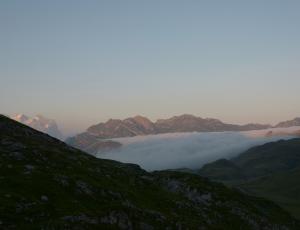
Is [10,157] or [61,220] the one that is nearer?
[61,220]

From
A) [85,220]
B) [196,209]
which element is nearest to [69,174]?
[85,220]

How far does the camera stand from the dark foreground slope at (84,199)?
153 feet

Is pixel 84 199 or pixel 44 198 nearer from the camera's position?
pixel 44 198

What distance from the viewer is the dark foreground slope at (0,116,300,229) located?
4672cm

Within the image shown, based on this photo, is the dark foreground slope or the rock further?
the rock

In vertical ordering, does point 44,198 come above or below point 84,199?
above

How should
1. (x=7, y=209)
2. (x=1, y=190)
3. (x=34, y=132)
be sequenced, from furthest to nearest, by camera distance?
(x=34, y=132) → (x=1, y=190) → (x=7, y=209)

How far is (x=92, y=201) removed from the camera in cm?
5697

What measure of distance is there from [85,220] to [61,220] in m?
2.95

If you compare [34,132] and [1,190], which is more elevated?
[34,132]

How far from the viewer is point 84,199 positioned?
186ft

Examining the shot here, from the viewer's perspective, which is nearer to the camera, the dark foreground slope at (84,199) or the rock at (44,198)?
the dark foreground slope at (84,199)

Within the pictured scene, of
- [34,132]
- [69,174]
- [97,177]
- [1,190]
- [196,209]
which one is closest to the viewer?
[1,190]

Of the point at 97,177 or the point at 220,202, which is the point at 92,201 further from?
the point at 220,202
